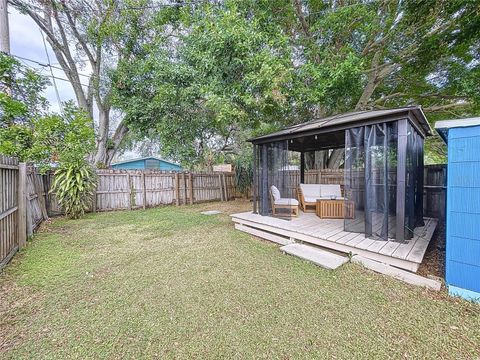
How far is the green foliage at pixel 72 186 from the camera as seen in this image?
21.0 ft

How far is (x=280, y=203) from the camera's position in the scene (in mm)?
5312

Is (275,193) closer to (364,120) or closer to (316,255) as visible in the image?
(316,255)

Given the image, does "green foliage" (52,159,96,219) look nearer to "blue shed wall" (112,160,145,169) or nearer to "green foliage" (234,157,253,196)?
"green foliage" (234,157,253,196)

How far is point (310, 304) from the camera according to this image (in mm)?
2340

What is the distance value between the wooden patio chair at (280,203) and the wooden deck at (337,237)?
10.9 inches

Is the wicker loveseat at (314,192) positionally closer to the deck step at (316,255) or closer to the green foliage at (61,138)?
the deck step at (316,255)

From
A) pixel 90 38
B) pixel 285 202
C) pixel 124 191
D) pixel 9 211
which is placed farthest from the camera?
pixel 90 38

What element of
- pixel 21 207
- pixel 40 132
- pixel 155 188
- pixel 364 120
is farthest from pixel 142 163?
pixel 364 120

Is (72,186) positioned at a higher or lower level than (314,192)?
higher

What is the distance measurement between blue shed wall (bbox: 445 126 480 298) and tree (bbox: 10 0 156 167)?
10.7 m

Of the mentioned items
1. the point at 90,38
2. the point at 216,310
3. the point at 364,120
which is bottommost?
the point at 216,310

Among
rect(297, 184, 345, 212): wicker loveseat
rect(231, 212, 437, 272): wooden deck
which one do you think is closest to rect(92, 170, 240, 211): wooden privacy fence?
rect(231, 212, 437, 272): wooden deck

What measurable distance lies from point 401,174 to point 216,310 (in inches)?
131

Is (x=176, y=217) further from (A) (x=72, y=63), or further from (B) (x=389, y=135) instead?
(A) (x=72, y=63)
